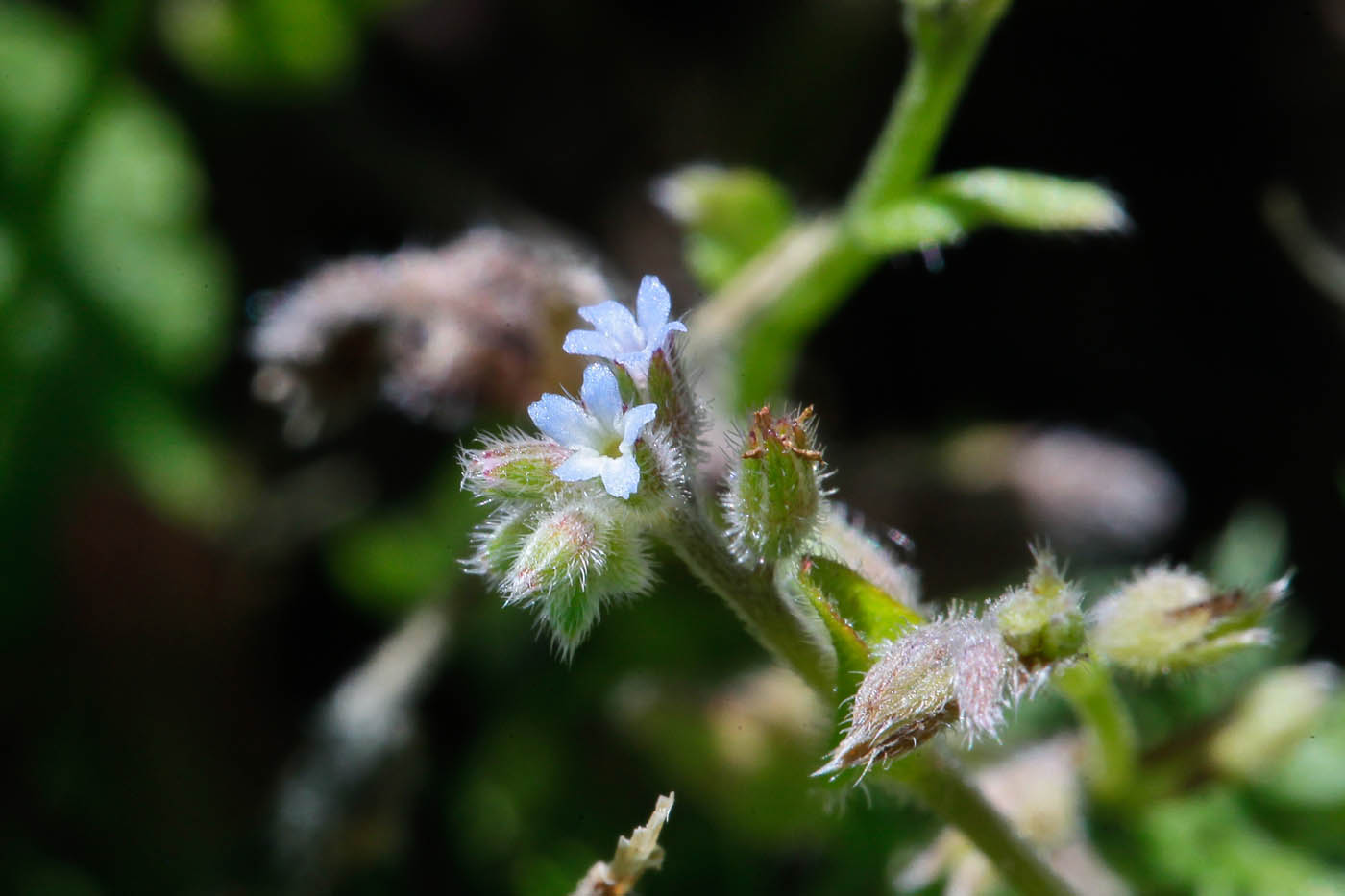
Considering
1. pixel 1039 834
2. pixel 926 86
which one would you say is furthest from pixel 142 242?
pixel 1039 834

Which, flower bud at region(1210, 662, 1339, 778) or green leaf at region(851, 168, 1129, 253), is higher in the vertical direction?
green leaf at region(851, 168, 1129, 253)

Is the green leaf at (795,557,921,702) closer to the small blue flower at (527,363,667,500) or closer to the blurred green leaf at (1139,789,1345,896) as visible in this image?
the small blue flower at (527,363,667,500)

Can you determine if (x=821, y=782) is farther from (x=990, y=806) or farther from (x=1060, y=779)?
(x=990, y=806)

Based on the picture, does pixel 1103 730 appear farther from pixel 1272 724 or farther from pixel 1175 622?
pixel 1175 622

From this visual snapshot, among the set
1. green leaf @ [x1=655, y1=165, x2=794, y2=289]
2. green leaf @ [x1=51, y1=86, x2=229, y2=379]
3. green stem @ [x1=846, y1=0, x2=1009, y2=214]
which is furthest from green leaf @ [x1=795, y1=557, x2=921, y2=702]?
green leaf @ [x1=51, y1=86, x2=229, y2=379]

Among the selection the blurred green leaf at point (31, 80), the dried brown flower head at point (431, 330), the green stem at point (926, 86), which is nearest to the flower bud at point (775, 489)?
the green stem at point (926, 86)

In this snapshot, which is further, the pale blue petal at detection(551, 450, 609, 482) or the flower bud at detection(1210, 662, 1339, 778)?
the flower bud at detection(1210, 662, 1339, 778)
